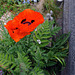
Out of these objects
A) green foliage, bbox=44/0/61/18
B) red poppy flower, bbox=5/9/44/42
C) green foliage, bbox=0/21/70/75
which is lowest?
green foliage, bbox=0/21/70/75

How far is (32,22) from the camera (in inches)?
46.1

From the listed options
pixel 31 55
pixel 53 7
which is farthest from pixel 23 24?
pixel 53 7

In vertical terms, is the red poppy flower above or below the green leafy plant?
below

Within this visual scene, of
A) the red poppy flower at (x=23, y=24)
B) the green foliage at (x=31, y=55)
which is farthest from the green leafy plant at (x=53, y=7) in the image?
the red poppy flower at (x=23, y=24)

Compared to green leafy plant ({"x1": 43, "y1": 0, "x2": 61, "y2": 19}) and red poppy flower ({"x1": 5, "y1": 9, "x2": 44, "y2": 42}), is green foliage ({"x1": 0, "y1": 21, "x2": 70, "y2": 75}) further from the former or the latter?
green leafy plant ({"x1": 43, "y1": 0, "x2": 61, "y2": 19})

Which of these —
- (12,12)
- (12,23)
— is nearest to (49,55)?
(12,23)

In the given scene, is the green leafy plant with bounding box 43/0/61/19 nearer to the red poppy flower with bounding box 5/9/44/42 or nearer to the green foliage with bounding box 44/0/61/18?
the green foliage with bounding box 44/0/61/18

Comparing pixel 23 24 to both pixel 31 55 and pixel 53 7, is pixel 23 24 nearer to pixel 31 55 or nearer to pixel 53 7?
pixel 31 55

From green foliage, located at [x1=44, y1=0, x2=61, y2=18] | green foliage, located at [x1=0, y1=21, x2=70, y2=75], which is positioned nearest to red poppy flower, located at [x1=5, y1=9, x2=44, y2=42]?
green foliage, located at [x1=0, y1=21, x2=70, y2=75]

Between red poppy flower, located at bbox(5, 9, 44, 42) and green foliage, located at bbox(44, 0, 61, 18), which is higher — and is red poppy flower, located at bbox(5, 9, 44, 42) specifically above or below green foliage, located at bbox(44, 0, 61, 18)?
below

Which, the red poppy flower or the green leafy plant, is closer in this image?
the red poppy flower

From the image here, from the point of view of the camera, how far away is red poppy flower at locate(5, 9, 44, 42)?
1.08 m

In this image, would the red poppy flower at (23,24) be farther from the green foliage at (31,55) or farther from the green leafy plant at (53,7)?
the green leafy plant at (53,7)

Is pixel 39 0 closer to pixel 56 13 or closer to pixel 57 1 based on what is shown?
pixel 57 1
